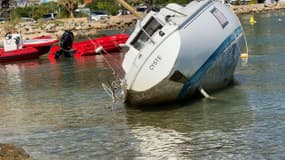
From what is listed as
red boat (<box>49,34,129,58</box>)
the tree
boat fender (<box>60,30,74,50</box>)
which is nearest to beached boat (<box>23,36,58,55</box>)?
red boat (<box>49,34,129,58</box>)

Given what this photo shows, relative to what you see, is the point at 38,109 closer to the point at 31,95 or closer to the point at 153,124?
the point at 31,95

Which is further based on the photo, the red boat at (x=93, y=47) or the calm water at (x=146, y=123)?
the red boat at (x=93, y=47)

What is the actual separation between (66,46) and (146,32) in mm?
27291

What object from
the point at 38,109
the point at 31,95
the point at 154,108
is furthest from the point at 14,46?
the point at 154,108

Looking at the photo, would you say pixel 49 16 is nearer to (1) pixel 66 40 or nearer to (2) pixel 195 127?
(1) pixel 66 40

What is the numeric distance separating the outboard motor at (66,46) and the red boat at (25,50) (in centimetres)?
114

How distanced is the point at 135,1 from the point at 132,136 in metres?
107

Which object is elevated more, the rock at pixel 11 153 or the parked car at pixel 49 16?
the rock at pixel 11 153

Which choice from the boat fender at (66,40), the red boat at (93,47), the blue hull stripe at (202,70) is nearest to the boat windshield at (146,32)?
the blue hull stripe at (202,70)

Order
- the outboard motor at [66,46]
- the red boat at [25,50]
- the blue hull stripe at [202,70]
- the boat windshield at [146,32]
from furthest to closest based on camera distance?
the outboard motor at [66,46], the red boat at [25,50], the boat windshield at [146,32], the blue hull stripe at [202,70]

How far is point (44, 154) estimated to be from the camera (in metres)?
15.2

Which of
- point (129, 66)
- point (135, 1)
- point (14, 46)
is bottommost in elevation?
point (135, 1)

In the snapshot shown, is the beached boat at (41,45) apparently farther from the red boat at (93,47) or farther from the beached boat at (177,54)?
the beached boat at (177,54)

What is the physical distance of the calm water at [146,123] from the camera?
49.0 feet
